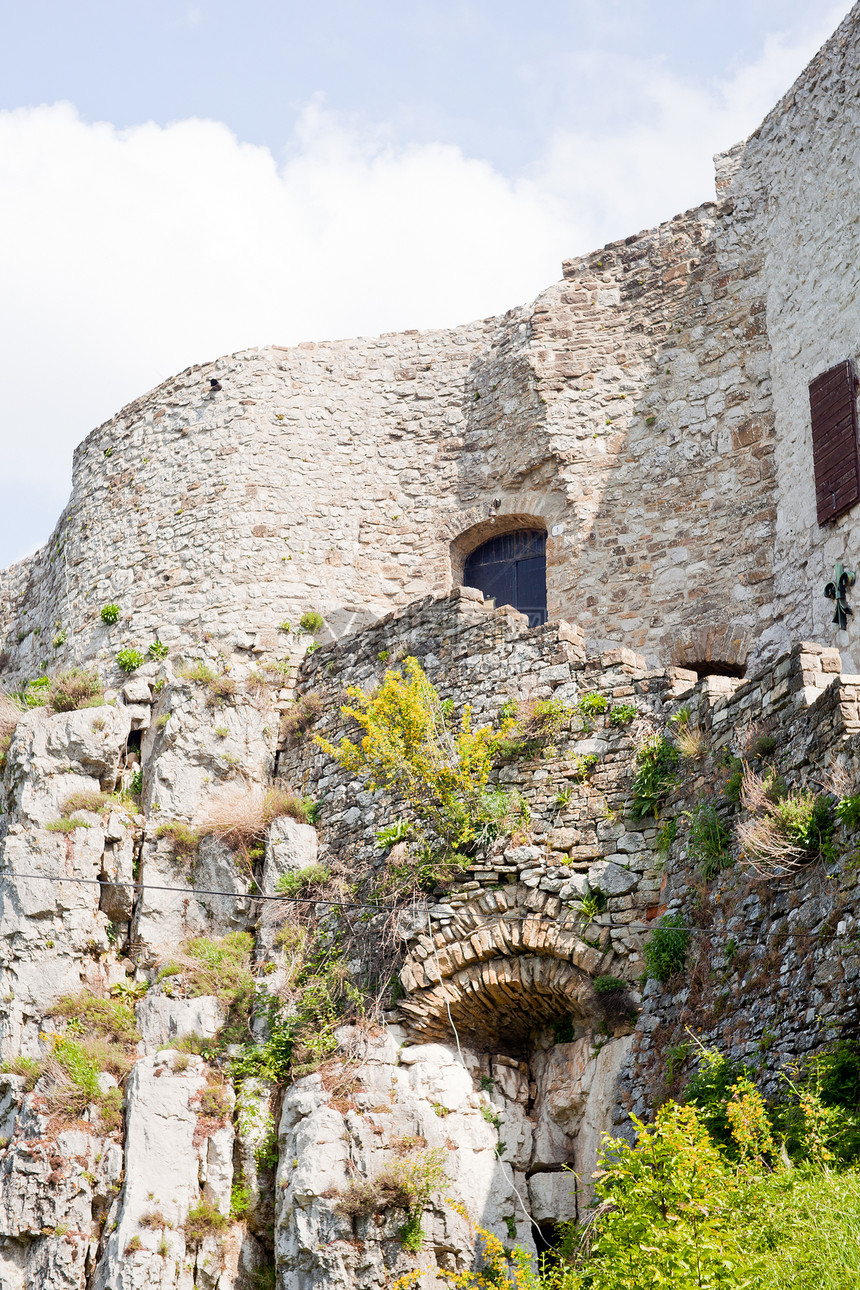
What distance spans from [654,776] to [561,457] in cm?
649

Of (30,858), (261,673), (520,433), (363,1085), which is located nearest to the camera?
(363,1085)

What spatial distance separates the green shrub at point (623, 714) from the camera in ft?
39.7

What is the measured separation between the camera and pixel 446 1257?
420 inches

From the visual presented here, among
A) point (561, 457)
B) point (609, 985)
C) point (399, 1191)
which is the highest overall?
point (561, 457)

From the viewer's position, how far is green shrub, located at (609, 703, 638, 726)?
39.7ft

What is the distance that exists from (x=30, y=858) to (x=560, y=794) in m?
5.61

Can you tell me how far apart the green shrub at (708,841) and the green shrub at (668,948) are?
45 cm

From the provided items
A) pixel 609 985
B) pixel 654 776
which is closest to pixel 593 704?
pixel 654 776

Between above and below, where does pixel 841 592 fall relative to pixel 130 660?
below

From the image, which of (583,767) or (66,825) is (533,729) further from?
(66,825)

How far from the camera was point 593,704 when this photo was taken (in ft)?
40.6

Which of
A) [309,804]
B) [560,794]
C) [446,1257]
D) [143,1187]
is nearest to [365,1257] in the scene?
[446,1257]

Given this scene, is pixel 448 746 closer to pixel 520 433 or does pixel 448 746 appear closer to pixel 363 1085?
pixel 363 1085

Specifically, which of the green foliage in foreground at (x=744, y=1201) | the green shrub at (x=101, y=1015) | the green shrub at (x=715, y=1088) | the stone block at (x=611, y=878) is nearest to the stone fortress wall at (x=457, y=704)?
the stone block at (x=611, y=878)
